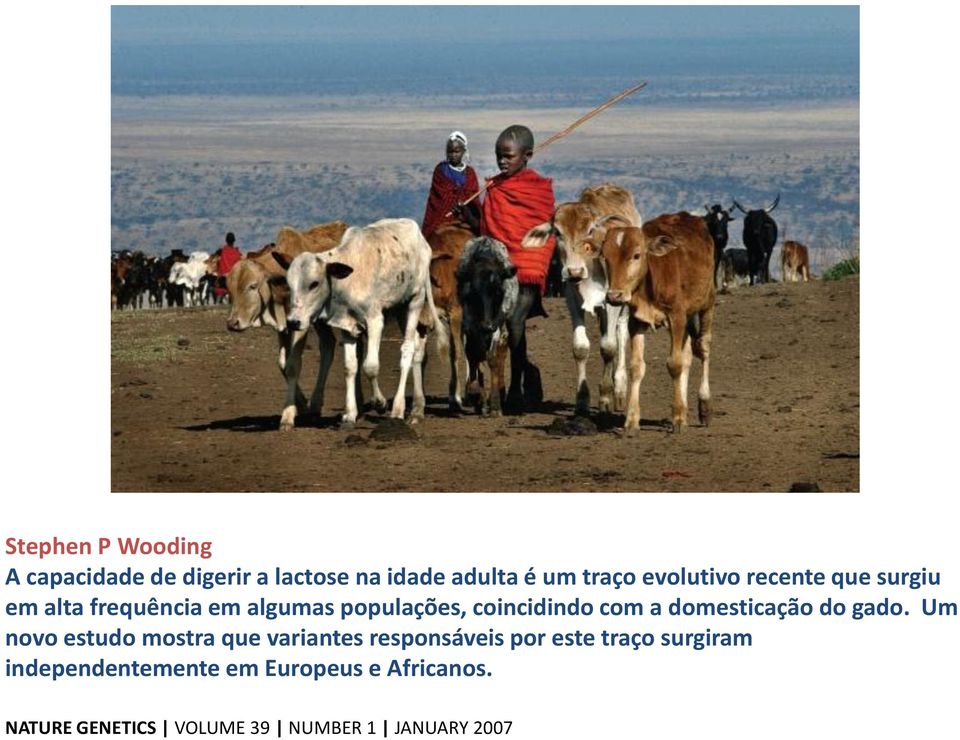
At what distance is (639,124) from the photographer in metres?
51.6

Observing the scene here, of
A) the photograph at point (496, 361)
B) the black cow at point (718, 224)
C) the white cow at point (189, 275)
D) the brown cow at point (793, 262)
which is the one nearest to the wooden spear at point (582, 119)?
the photograph at point (496, 361)

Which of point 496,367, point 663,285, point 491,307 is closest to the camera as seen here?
point 663,285

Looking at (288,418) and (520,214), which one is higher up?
(520,214)

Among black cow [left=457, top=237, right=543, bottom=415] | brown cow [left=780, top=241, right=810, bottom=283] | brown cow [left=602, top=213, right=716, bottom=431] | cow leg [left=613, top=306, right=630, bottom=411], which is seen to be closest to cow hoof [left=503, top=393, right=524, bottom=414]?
black cow [left=457, top=237, right=543, bottom=415]

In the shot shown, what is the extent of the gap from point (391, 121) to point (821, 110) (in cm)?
1196

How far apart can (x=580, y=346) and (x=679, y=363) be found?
50.9 inches

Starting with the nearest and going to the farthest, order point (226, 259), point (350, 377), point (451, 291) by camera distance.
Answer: point (350, 377) → point (451, 291) → point (226, 259)

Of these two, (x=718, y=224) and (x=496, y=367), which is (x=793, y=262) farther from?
(x=496, y=367)

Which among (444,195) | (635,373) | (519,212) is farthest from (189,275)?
(635,373)

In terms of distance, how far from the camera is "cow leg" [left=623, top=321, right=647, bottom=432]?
687 inches

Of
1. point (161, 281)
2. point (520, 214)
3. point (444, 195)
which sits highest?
point (444, 195)

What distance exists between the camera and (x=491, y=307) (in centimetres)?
1891
